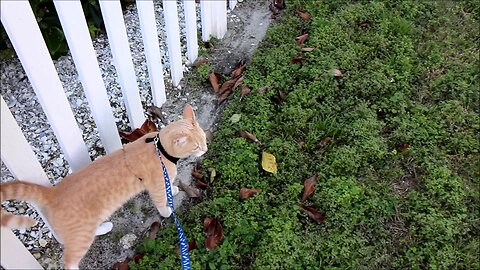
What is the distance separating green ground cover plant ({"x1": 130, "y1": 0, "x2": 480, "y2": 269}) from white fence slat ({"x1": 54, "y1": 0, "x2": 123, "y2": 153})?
0.63 metres

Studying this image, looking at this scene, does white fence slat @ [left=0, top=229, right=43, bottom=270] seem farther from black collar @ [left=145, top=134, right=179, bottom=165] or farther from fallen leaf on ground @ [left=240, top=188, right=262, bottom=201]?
fallen leaf on ground @ [left=240, top=188, right=262, bottom=201]

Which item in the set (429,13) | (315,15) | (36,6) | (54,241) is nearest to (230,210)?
(54,241)

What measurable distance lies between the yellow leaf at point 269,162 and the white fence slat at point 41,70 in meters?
1.08

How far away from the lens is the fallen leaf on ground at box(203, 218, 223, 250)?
8.86ft

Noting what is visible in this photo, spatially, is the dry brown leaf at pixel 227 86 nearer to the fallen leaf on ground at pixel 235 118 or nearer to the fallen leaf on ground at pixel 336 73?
the fallen leaf on ground at pixel 235 118

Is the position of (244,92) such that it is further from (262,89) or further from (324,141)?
(324,141)

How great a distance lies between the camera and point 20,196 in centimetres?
210

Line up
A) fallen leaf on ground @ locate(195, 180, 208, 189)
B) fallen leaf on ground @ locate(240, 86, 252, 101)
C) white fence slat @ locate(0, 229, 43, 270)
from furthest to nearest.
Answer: fallen leaf on ground @ locate(240, 86, 252, 101) < fallen leaf on ground @ locate(195, 180, 208, 189) < white fence slat @ locate(0, 229, 43, 270)

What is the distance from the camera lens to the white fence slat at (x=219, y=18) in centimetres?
359

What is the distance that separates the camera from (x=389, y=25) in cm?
398

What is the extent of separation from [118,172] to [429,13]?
3.05 m

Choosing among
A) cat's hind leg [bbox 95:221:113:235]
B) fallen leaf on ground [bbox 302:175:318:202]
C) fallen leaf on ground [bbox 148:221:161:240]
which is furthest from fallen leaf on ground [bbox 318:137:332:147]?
cat's hind leg [bbox 95:221:113:235]

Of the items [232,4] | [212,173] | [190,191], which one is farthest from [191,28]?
[190,191]

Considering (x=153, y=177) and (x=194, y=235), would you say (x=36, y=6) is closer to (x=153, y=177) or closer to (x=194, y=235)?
(x=153, y=177)
